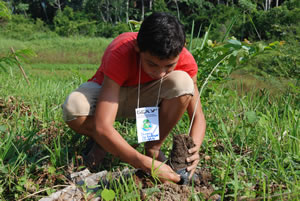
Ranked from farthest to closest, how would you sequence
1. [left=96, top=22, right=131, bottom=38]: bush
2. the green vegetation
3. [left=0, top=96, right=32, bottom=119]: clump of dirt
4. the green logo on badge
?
[left=96, top=22, right=131, bottom=38]: bush
[left=0, top=96, right=32, bottom=119]: clump of dirt
the green logo on badge
the green vegetation

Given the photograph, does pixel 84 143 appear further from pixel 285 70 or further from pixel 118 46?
pixel 285 70

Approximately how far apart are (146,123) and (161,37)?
18.7 inches

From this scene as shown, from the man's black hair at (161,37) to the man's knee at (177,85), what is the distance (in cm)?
28

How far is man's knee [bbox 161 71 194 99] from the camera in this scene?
6.08 ft

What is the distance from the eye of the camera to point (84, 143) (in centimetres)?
222

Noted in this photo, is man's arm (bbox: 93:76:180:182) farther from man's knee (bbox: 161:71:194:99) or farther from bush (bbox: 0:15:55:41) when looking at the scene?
bush (bbox: 0:15:55:41)

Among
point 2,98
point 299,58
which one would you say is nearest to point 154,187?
point 2,98

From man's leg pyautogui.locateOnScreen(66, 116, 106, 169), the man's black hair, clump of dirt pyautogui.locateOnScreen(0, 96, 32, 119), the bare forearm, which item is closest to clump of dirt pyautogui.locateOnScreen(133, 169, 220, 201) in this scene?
the bare forearm

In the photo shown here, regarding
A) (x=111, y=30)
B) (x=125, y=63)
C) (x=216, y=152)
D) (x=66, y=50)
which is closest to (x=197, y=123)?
(x=216, y=152)

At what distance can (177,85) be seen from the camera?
6.10 feet

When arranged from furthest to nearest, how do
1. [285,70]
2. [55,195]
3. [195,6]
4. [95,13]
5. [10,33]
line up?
[95,13] < [195,6] < [10,33] < [285,70] < [55,195]

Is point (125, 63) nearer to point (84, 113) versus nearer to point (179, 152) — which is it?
point (84, 113)

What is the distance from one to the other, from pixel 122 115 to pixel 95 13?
995 inches

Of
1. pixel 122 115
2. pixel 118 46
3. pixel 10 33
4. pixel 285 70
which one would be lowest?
pixel 10 33
